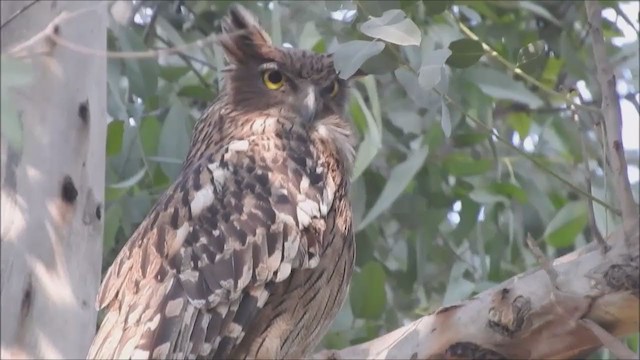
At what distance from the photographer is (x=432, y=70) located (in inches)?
72.0

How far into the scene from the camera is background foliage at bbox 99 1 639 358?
2.55m

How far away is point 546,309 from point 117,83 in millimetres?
1181

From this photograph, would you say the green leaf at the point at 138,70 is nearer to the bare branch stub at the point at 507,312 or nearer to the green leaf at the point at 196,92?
the green leaf at the point at 196,92

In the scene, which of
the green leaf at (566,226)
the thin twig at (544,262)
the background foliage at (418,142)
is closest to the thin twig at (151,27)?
the background foliage at (418,142)

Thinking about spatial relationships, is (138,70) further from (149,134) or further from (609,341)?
(609,341)

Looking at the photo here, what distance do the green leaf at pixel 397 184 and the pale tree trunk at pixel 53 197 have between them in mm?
613

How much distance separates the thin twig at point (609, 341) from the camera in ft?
4.58

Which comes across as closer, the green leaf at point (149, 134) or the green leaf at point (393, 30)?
the green leaf at point (393, 30)

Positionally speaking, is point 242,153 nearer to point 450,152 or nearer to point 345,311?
point 345,311

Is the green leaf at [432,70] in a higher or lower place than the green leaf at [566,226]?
higher

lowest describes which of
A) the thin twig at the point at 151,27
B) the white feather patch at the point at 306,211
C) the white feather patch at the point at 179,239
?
the thin twig at the point at 151,27

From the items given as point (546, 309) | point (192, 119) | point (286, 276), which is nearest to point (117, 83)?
point (192, 119)

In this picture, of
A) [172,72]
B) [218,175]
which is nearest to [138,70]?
[172,72]

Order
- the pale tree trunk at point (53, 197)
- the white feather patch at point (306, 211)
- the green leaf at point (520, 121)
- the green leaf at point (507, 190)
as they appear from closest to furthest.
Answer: the pale tree trunk at point (53, 197)
the white feather patch at point (306, 211)
the green leaf at point (507, 190)
the green leaf at point (520, 121)
